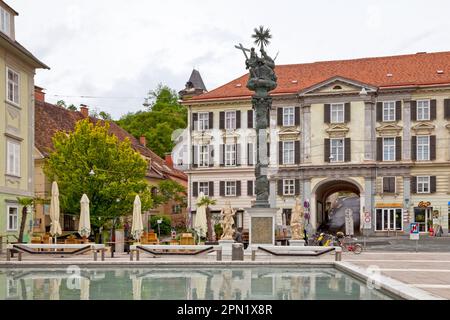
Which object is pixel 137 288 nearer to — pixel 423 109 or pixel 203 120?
pixel 423 109

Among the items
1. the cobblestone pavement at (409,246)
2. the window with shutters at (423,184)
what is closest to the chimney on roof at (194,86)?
the window with shutters at (423,184)

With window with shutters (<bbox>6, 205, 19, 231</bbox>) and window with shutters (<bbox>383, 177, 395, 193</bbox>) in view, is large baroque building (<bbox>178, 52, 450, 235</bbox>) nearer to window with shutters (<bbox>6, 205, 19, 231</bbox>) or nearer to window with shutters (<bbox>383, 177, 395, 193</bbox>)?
window with shutters (<bbox>383, 177, 395, 193</bbox>)

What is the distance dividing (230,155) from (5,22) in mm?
29391

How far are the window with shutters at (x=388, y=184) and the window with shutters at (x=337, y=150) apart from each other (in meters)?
3.73

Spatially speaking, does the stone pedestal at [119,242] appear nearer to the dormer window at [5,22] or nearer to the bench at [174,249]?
the bench at [174,249]

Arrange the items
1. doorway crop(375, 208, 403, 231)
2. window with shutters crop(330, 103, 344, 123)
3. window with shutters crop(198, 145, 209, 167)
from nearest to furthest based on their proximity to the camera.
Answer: doorway crop(375, 208, 403, 231) < window with shutters crop(330, 103, 344, 123) < window with shutters crop(198, 145, 209, 167)

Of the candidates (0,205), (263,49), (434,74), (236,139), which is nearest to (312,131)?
(236,139)

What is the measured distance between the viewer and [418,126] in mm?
52688

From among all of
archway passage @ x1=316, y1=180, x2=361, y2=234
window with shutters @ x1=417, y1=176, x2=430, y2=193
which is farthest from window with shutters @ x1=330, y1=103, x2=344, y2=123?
window with shutters @ x1=417, y1=176, x2=430, y2=193

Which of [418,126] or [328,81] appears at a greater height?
[328,81]

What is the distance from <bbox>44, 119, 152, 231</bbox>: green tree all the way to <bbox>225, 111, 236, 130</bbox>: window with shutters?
1877cm

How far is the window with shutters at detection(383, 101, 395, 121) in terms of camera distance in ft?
175
